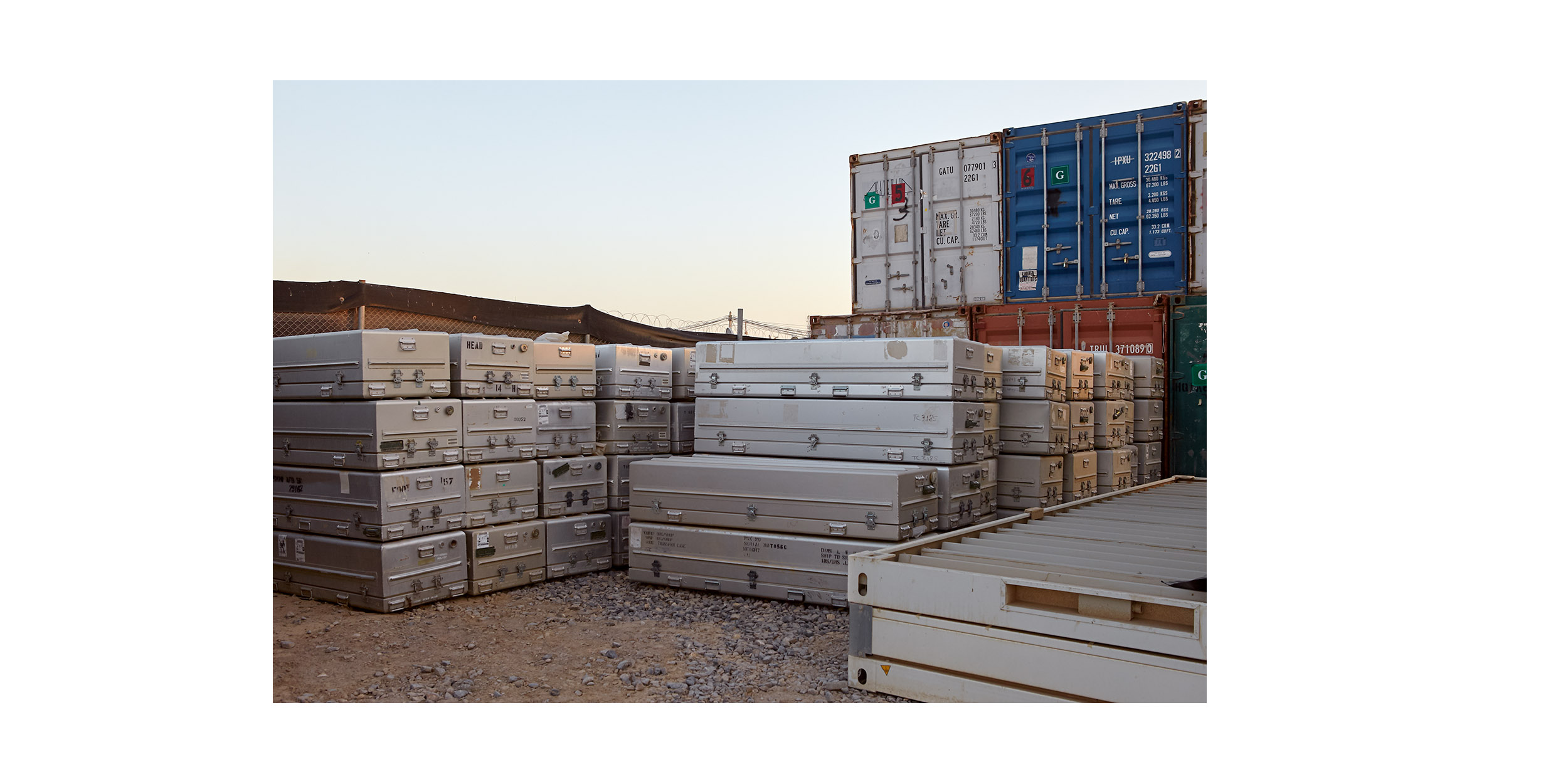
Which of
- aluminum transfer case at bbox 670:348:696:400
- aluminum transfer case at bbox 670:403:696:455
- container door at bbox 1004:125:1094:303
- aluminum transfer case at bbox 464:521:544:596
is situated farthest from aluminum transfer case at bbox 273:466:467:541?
container door at bbox 1004:125:1094:303

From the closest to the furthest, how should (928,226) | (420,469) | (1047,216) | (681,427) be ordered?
(420,469) → (681,427) → (1047,216) → (928,226)

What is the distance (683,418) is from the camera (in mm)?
8508

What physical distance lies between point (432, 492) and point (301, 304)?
5.84 metres

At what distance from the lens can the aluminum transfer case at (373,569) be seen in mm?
6109

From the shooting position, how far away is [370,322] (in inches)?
441

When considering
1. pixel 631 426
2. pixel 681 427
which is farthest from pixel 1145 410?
pixel 631 426

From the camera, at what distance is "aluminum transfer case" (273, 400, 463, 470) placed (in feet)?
20.2

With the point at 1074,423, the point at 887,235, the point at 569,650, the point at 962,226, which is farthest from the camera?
the point at 887,235

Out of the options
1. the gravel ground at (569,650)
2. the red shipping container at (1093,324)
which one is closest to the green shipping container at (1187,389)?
the red shipping container at (1093,324)

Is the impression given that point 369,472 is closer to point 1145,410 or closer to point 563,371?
point 563,371

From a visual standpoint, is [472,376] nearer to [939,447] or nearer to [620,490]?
[620,490]

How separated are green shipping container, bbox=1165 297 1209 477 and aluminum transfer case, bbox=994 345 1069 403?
111 inches

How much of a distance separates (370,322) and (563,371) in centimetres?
491

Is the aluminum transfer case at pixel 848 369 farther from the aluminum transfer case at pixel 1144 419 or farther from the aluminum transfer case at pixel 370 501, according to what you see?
the aluminum transfer case at pixel 1144 419
